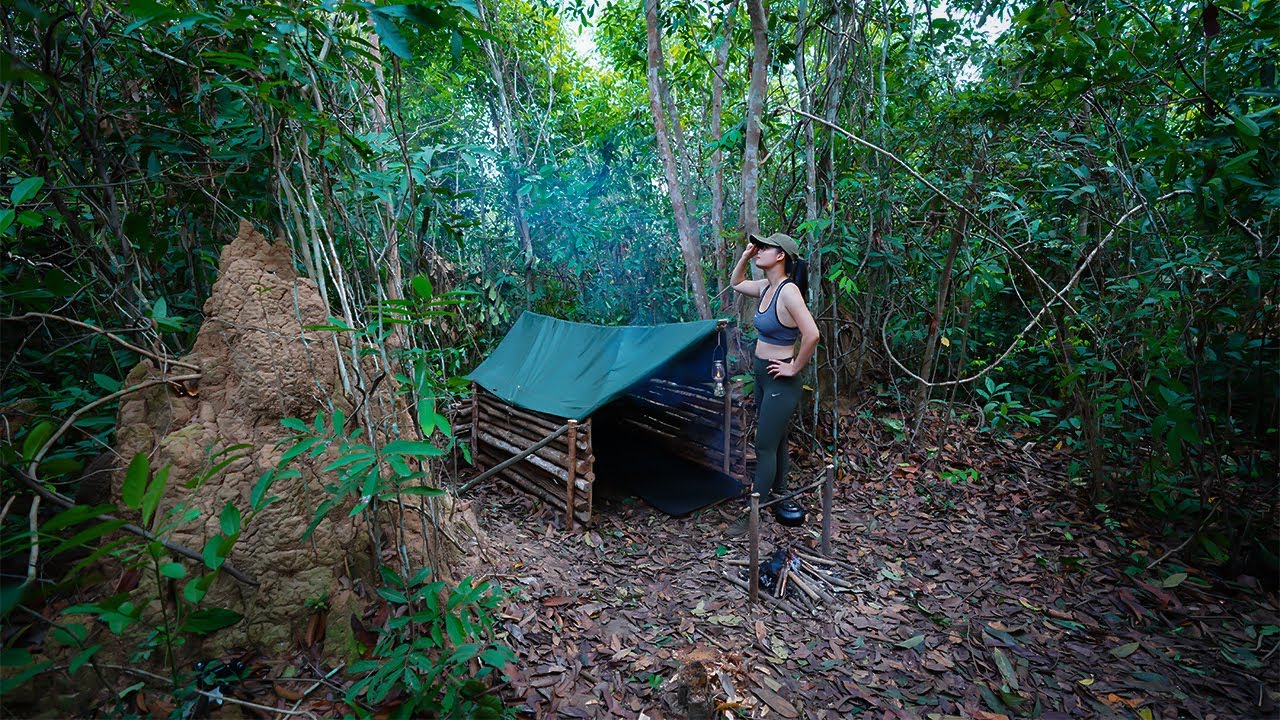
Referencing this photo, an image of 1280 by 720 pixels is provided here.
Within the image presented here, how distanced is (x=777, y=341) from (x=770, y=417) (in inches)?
19.7

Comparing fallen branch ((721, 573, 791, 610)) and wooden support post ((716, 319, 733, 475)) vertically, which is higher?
wooden support post ((716, 319, 733, 475))

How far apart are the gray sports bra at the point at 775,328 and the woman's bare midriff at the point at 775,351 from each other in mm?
24

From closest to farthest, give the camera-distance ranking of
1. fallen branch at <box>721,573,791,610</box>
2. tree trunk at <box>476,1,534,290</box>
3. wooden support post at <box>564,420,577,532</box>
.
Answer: fallen branch at <box>721,573,791,610</box>
wooden support post at <box>564,420,577,532</box>
tree trunk at <box>476,1,534,290</box>

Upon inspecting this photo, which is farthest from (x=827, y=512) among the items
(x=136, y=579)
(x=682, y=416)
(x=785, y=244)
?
(x=136, y=579)

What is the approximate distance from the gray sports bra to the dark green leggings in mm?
177

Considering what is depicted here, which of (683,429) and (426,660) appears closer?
(426,660)

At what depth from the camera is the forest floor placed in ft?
7.91

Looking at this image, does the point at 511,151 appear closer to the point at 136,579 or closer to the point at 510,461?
the point at 510,461

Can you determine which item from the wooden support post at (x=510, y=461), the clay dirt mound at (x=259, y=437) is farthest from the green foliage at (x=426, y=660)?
the wooden support post at (x=510, y=461)

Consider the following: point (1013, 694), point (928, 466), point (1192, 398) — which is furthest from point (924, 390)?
point (1013, 694)

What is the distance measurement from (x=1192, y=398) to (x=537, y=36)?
8.65m

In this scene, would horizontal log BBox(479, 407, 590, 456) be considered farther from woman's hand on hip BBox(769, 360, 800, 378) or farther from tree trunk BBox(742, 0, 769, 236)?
tree trunk BBox(742, 0, 769, 236)

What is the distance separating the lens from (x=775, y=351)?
11.8ft

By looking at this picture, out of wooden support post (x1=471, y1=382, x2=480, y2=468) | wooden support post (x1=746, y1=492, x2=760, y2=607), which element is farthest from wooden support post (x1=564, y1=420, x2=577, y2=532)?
wooden support post (x1=471, y1=382, x2=480, y2=468)
